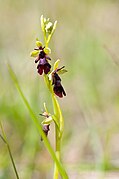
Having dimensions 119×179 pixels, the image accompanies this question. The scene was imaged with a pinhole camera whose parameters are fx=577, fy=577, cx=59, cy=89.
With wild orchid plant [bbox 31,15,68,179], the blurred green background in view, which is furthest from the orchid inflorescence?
the blurred green background

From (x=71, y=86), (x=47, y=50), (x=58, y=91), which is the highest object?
(x=47, y=50)

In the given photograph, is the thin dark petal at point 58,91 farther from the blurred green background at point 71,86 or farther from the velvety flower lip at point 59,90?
the blurred green background at point 71,86

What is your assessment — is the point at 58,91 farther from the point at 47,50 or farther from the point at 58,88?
the point at 47,50

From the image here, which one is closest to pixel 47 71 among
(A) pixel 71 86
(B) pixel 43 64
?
(B) pixel 43 64

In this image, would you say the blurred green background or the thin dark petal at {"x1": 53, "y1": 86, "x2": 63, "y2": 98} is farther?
the blurred green background

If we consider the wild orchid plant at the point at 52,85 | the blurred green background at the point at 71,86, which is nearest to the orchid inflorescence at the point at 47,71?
the wild orchid plant at the point at 52,85

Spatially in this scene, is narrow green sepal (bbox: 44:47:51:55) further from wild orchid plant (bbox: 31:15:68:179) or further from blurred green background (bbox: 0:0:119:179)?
blurred green background (bbox: 0:0:119:179)

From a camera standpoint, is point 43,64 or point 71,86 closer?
point 43,64

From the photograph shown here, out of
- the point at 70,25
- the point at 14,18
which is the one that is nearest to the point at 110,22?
the point at 70,25
